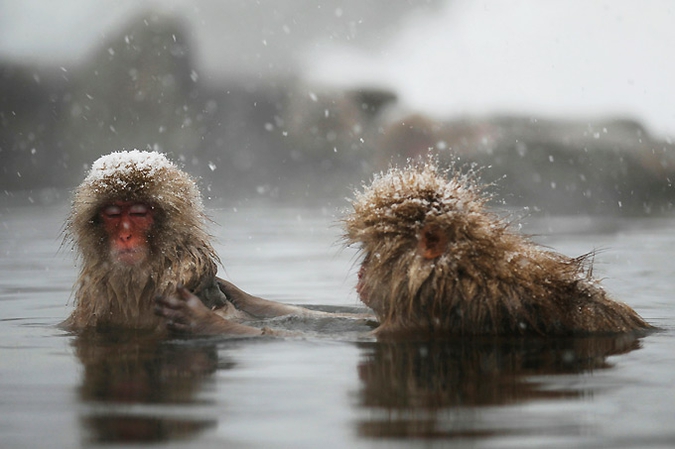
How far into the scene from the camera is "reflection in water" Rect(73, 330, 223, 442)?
2.71 meters

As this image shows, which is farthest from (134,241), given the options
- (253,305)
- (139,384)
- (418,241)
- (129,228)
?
(139,384)

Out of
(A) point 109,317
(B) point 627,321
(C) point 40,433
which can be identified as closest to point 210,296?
(A) point 109,317

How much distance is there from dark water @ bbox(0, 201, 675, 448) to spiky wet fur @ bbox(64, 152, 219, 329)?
0.80ft

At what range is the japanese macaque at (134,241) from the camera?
4.93m

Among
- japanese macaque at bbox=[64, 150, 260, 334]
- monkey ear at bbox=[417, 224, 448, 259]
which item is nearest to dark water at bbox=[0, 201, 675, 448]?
japanese macaque at bbox=[64, 150, 260, 334]

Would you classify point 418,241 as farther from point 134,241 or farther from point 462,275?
point 134,241

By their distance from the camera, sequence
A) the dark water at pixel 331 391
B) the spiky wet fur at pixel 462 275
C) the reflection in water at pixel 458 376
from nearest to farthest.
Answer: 1. the dark water at pixel 331 391
2. the reflection in water at pixel 458 376
3. the spiky wet fur at pixel 462 275

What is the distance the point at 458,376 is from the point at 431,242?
966mm

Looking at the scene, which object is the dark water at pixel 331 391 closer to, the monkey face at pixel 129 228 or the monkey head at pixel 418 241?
the monkey head at pixel 418 241

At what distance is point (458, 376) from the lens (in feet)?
11.2

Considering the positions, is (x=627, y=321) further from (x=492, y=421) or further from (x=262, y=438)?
(x=262, y=438)

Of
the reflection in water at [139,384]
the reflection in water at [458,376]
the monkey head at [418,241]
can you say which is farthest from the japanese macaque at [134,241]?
the reflection in water at [458,376]

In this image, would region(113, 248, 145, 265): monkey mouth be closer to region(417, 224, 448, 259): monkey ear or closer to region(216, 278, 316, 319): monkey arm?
region(216, 278, 316, 319): monkey arm

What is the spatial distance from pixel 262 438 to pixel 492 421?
22.9 inches
